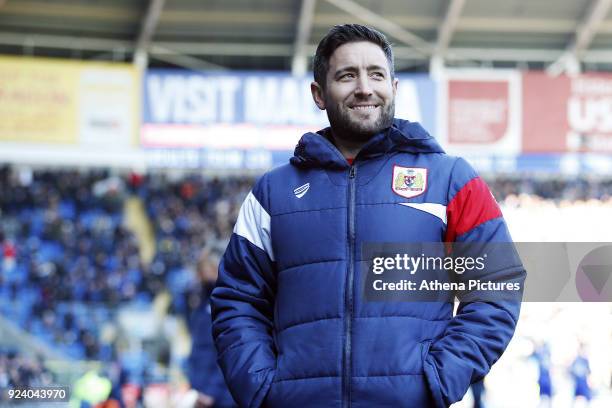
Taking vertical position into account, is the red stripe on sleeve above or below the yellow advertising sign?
below

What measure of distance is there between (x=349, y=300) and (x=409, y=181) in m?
0.32

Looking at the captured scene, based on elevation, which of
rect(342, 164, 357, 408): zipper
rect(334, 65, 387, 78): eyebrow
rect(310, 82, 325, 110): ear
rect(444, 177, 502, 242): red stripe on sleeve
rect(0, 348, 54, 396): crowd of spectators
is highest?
rect(334, 65, 387, 78): eyebrow

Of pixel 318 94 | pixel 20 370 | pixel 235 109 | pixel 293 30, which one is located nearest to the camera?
pixel 318 94

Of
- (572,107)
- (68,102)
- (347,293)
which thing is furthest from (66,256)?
(347,293)

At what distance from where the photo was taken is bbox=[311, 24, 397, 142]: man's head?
2.82 metres

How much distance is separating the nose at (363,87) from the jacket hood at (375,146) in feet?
0.34

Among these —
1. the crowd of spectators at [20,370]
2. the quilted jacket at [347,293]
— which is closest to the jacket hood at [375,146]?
the quilted jacket at [347,293]

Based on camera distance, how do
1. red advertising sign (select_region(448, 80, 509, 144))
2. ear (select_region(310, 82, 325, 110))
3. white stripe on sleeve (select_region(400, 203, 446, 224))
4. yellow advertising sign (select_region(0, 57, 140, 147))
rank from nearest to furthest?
white stripe on sleeve (select_region(400, 203, 446, 224)) → ear (select_region(310, 82, 325, 110)) → yellow advertising sign (select_region(0, 57, 140, 147)) → red advertising sign (select_region(448, 80, 509, 144))

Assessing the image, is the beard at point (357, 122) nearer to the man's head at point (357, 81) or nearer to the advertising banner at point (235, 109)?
the man's head at point (357, 81)

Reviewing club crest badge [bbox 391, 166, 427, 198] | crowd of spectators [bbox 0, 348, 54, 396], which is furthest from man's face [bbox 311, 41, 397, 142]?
crowd of spectators [bbox 0, 348, 54, 396]

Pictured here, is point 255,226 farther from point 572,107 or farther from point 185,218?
point 185,218

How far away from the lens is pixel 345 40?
291 centimetres

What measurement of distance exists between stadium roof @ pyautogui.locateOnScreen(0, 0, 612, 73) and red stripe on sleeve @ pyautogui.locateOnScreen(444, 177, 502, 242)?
73.2 ft

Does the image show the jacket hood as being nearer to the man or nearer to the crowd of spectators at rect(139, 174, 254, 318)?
the man
